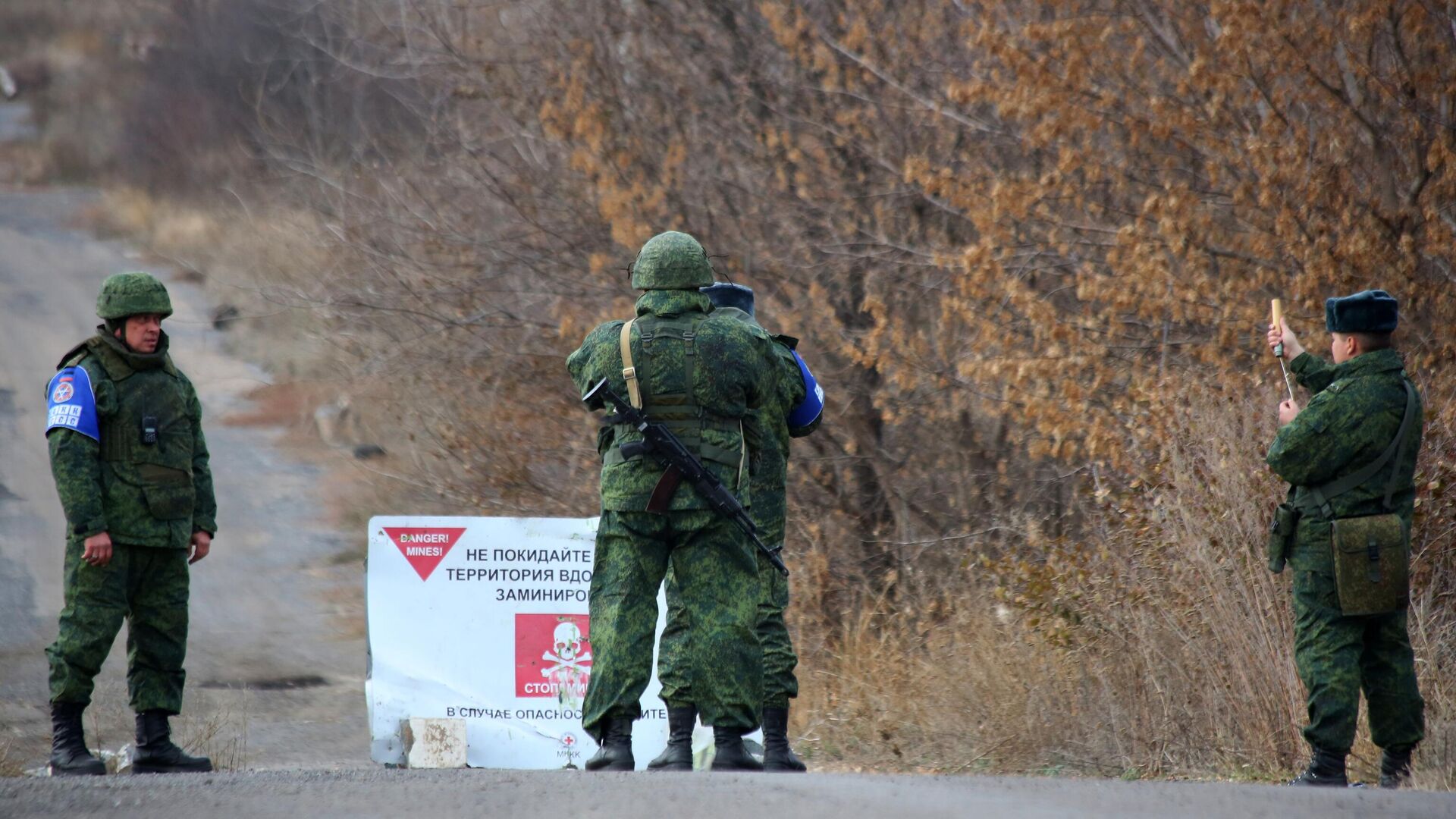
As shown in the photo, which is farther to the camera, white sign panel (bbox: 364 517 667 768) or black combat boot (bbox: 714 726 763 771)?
white sign panel (bbox: 364 517 667 768)

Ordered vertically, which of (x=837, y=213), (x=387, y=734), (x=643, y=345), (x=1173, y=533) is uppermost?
(x=837, y=213)

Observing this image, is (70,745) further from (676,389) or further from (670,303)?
(670,303)

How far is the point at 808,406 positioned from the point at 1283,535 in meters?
1.88

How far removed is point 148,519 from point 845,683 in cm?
441

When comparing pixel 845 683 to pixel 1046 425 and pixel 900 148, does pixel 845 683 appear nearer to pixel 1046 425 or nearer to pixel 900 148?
pixel 1046 425

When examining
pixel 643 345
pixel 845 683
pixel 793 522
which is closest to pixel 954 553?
pixel 793 522

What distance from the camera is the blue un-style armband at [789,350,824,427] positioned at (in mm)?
7062

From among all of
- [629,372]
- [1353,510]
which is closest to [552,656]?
[629,372]

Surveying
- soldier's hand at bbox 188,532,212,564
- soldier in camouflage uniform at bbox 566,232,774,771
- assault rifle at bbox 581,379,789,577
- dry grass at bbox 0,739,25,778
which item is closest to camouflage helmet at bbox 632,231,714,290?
soldier in camouflage uniform at bbox 566,232,774,771

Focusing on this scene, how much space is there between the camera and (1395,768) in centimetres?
656

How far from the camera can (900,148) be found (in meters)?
13.2

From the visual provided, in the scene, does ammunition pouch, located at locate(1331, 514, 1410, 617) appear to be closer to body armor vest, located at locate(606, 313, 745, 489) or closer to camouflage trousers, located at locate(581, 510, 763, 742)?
camouflage trousers, located at locate(581, 510, 763, 742)

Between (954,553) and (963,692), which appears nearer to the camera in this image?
(963,692)

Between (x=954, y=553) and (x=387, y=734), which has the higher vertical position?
(x=954, y=553)
